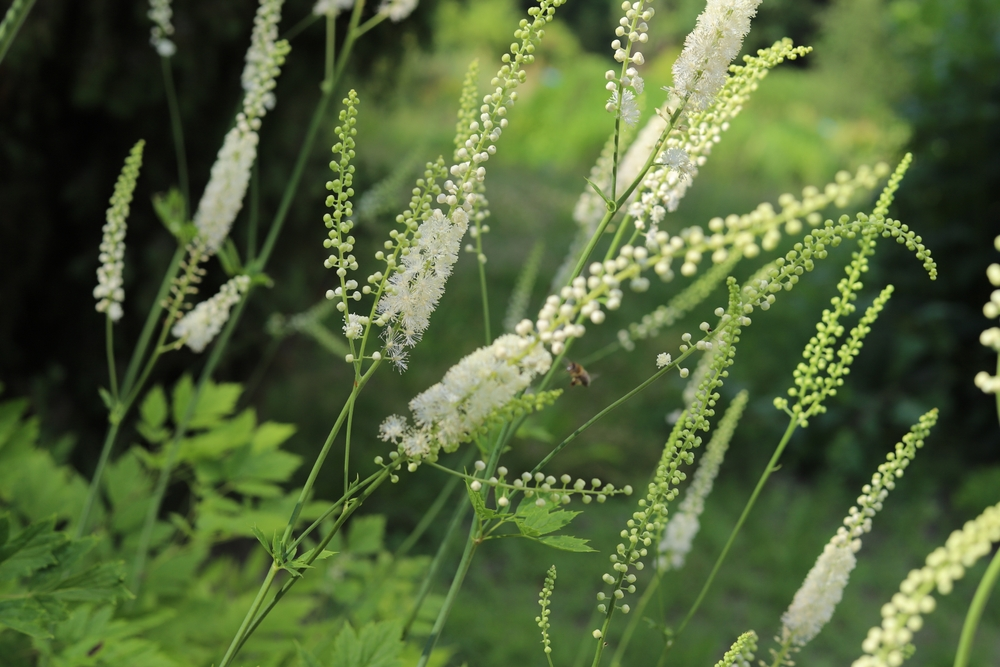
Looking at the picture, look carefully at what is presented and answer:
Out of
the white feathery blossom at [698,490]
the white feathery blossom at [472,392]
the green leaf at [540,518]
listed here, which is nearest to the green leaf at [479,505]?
the green leaf at [540,518]

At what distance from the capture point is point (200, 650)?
2264mm

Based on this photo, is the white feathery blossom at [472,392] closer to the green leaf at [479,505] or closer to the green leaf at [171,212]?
the green leaf at [479,505]

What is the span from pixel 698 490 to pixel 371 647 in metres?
0.90

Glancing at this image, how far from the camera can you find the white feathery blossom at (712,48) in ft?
3.86

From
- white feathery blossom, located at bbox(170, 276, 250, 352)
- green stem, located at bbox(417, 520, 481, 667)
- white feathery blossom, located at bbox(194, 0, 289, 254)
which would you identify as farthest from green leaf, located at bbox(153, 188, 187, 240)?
green stem, located at bbox(417, 520, 481, 667)

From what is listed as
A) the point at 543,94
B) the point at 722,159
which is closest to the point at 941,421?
the point at 722,159

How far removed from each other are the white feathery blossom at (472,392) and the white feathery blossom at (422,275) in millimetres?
141

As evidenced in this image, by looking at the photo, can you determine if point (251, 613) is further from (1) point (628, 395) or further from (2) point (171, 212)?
(2) point (171, 212)

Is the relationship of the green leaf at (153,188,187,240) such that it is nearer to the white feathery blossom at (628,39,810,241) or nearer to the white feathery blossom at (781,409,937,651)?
the white feathery blossom at (628,39,810,241)

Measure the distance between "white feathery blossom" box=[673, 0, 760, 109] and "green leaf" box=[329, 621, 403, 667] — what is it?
3.50 ft

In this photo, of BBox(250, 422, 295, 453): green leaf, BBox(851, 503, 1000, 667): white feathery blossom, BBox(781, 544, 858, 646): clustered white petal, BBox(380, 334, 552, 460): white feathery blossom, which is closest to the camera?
BBox(851, 503, 1000, 667): white feathery blossom

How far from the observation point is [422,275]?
116cm

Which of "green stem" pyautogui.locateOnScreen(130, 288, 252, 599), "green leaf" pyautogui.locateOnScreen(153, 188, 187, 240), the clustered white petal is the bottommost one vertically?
"green stem" pyautogui.locateOnScreen(130, 288, 252, 599)

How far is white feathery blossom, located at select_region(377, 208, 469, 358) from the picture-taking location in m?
1.15
